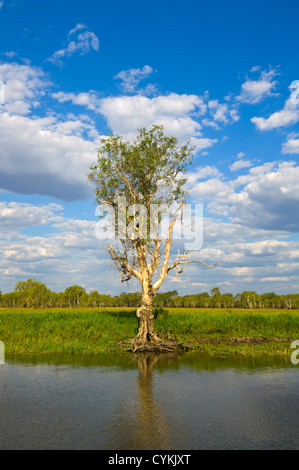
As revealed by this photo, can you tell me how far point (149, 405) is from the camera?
445 inches

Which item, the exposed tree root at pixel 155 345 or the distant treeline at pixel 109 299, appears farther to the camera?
the distant treeline at pixel 109 299

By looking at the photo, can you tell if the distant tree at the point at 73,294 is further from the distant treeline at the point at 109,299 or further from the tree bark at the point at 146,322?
the tree bark at the point at 146,322

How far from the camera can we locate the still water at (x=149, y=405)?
8422 mm

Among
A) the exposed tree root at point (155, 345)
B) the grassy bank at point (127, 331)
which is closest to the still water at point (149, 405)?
the exposed tree root at point (155, 345)

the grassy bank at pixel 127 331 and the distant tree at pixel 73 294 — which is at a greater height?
the grassy bank at pixel 127 331

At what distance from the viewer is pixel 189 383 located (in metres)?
14.3

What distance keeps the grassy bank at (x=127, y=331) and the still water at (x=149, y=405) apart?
5.10 m

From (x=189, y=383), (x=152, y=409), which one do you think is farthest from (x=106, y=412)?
(x=189, y=383)

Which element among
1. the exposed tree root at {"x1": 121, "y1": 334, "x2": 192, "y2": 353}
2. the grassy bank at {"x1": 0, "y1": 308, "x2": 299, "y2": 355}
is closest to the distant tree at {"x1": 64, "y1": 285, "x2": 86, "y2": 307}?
the grassy bank at {"x1": 0, "y1": 308, "x2": 299, "y2": 355}

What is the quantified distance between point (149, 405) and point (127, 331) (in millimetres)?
16921

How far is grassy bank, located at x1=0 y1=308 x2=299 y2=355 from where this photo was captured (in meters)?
24.0

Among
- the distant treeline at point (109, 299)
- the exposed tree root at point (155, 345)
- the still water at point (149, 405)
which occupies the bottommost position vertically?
the distant treeline at point (109, 299)

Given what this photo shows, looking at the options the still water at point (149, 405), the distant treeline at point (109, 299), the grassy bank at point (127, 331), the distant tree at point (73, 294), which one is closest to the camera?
the still water at point (149, 405)
